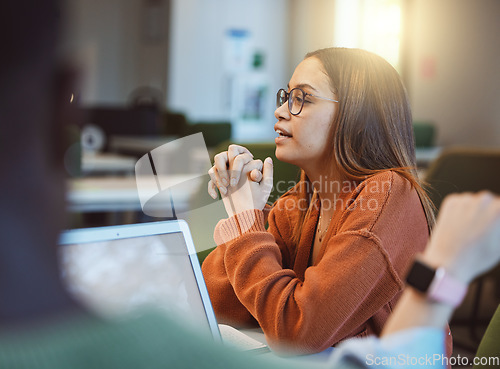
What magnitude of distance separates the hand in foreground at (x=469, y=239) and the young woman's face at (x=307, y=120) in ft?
1.03

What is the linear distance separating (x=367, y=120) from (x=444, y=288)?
0.37 m

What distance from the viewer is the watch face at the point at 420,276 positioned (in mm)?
367

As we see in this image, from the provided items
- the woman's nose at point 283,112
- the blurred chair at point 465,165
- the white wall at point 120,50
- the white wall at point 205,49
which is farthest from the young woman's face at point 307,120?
the white wall at point 120,50

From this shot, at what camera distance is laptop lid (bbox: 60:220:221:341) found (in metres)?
0.49

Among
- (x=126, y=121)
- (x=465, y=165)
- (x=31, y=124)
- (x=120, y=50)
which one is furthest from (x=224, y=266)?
(x=120, y=50)

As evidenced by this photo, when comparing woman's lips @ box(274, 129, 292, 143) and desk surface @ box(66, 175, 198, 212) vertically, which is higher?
woman's lips @ box(274, 129, 292, 143)

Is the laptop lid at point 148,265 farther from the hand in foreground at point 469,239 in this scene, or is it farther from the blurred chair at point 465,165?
the blurred chair at point 465,165

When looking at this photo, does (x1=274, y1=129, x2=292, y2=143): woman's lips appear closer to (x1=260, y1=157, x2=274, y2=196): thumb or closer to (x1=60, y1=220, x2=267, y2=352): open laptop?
(x1=260, y1=157, x2=274, y2=196): thumb

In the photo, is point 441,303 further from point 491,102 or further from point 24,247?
point 491,102

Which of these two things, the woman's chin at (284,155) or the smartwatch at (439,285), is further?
the woman's chin at (284,155)

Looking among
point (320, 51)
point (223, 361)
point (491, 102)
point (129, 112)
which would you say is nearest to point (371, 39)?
point (320, 51)

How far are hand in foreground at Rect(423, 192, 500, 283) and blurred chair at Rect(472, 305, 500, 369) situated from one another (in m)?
0.44

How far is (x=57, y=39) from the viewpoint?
21 centimetres

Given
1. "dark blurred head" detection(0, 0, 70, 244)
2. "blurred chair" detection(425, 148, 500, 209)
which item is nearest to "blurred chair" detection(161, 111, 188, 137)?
"blurred chair" detection(425, 148, 500, 209)
